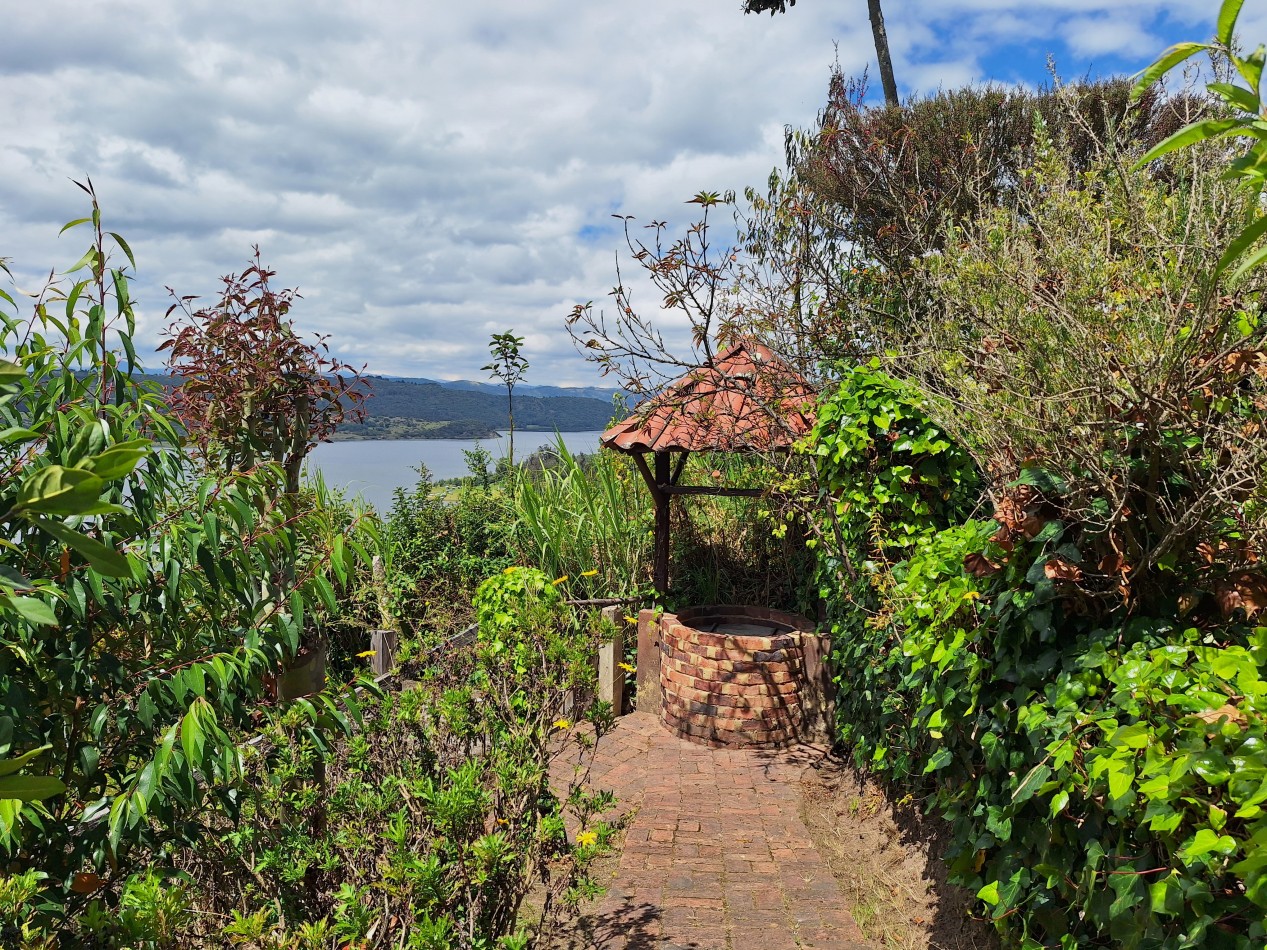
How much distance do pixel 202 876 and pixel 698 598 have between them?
219 inches

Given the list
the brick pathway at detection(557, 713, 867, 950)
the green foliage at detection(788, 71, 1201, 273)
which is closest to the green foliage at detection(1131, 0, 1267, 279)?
the brick pathway at detection(557, 713, 867, 950)

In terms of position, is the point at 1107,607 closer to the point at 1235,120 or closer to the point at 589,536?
the point at 1235,120

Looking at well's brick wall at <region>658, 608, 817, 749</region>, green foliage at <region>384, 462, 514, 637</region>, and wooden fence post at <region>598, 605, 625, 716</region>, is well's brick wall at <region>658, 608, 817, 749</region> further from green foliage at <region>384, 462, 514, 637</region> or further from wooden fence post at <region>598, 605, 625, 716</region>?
green foliage at <region>384, 462, 514, 637</region>

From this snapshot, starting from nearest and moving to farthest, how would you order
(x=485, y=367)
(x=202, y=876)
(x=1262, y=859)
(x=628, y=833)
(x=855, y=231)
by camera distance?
(x=1262, y=859) → (x=202, y=876) → (x=628, y=833) → (x=855, y=231) → (x=485, y=367)

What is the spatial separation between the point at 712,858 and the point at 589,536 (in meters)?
4.24

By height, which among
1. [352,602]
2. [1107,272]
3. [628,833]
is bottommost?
[628,833]

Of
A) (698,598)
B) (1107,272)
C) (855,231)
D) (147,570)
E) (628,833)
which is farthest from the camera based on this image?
(855,231)

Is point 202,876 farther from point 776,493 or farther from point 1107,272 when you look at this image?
point 776,493

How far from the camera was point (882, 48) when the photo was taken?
1319 cm

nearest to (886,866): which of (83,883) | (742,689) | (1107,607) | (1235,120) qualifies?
(742,689)

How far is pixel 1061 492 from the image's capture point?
2.66 meters

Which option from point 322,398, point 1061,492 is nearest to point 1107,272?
point 1061,492

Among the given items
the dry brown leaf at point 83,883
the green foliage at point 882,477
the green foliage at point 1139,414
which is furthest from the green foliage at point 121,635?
the green foliage at point 882,477

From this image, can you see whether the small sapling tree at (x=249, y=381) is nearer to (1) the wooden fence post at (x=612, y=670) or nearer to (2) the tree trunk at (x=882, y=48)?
(1) the wooden fence post at (x=612, y=670)
